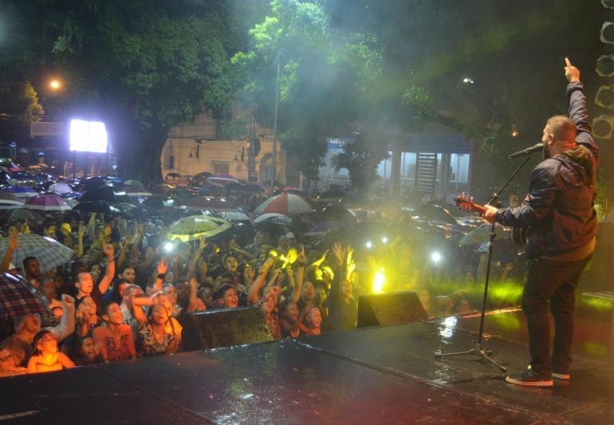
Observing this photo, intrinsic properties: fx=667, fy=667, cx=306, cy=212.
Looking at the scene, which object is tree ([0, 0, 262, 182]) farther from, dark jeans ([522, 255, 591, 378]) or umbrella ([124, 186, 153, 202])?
dark jeans ([522, 255, 591, 378])

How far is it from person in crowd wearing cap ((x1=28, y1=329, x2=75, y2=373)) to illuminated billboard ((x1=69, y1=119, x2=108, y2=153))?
3202 cm

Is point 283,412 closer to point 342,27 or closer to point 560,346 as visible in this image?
point 560,346

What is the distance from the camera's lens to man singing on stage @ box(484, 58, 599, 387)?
4047mm

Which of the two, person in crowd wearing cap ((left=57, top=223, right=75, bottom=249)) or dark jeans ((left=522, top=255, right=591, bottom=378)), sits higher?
dark jeans ((left=522, top=255, right=591, bottom=378))

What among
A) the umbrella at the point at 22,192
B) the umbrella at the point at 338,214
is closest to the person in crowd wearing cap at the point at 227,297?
the umbrella at the point at 338,214

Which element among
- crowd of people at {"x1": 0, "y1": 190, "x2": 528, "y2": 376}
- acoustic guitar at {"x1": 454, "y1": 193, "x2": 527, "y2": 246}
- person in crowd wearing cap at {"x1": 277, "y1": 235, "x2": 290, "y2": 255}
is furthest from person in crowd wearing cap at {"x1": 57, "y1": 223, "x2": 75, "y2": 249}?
acoustic guitar at {"x1": 454, "y1": 193, "x2": 527, "y2": 246}

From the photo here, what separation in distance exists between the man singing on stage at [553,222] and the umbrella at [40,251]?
5.06 metres

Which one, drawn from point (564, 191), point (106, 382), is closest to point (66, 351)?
point (106, 382)

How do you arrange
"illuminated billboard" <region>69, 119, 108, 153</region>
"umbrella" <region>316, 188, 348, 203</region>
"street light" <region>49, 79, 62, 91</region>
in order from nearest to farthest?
"umbrella" <region>316, 188, 348, 203</region>
"illuminated billboard" <region>69, 119, 108, 153</region>
"street light" <region>49, 79, 62, 91</region>

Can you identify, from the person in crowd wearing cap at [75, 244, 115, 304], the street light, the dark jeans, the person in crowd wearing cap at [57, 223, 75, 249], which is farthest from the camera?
the street light

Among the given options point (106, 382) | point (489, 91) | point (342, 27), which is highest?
point (342, 27)

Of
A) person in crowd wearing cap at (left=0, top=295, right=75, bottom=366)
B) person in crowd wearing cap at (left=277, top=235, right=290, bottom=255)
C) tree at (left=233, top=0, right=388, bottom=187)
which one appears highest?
tree at (left=233, top=0, right=388, bottom=187)

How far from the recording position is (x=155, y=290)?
7.39 metres

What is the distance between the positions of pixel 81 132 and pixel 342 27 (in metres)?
26.9
